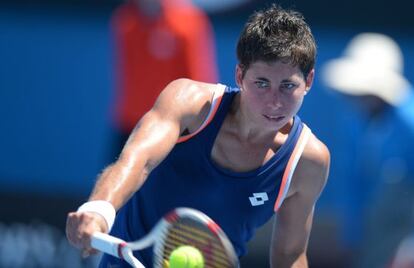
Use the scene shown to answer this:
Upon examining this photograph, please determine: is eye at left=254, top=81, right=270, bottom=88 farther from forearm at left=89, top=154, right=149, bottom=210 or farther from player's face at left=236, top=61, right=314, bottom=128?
forearm at left=89, top=154, right=149, bottom=210

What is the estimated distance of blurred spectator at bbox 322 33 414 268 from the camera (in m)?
6.62

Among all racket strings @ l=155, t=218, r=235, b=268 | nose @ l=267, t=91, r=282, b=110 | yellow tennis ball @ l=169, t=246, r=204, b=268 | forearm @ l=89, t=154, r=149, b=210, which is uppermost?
nose @ l=267, t=91, r=282, b=110

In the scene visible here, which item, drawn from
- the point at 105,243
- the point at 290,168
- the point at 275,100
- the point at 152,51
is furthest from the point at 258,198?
the point at 152,51

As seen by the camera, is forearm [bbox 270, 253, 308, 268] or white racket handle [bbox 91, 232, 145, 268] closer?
white racket handle [bbox 91, 232, 145, 268]

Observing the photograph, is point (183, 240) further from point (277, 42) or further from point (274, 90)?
point (277, 42)

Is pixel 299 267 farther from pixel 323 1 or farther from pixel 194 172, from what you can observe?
pixel 323 1

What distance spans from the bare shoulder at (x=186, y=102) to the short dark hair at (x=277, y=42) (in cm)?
20

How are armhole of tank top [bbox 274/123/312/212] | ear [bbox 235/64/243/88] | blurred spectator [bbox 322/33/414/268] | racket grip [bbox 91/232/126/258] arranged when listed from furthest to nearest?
blurred spectator [bbox 322/33/414/268] → armhole of tank top [bbox 274/123/312/212] → ear [bbox 235/64/243/88] → racket grip [bbox 91/232/126/258]

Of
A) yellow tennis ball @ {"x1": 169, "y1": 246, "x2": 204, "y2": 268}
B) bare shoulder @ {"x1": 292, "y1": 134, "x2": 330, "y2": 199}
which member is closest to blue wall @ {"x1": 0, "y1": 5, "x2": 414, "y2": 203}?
bare shoulder @ {"x1": 292, "y1": 134, "x2": 330, "y2": 199}

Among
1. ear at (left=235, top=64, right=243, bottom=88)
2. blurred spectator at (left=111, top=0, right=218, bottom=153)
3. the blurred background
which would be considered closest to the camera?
ear at (left=235, top=64, right=243, bottom=88)

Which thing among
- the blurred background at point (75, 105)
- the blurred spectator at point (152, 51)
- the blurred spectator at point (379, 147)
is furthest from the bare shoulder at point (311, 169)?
the blurred background at point (75, 105)

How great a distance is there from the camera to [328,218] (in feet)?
27.0

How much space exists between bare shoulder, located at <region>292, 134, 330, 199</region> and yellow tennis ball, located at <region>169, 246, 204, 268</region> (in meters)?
0.75

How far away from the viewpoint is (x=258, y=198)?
4.52 metres
